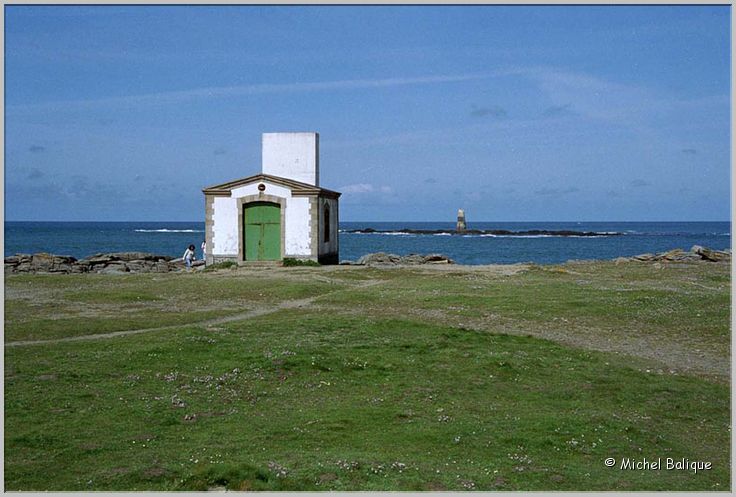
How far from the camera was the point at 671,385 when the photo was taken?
1762 cm

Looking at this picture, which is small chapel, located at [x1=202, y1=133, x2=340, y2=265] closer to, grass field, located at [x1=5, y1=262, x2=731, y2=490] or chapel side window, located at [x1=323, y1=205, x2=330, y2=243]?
chapel side window, located at [x1=323, y1=205, x2=330, y2=243]

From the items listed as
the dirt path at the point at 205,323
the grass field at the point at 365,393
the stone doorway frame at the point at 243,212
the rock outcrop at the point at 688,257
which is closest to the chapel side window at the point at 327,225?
the stone doorway frame at the point at 243,212

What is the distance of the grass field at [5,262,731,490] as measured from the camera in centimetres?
1209

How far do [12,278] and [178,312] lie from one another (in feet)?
52.6

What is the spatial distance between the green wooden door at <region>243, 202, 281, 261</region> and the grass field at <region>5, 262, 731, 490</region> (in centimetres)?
1559

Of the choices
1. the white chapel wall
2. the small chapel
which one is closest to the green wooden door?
the small chapel

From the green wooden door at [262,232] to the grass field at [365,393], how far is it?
15585mm

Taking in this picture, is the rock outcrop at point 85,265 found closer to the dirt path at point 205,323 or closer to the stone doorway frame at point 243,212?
the stone doorway frame at point 243,212

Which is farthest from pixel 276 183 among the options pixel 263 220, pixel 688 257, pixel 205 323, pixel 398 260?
pixel 688 257

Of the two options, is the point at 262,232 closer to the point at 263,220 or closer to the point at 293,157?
the point at 263,220

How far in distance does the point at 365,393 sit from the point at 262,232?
30.0 m

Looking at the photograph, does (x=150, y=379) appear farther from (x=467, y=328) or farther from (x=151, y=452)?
(x=467, y=328)

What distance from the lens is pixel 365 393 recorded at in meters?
16.4

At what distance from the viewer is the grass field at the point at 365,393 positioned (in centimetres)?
1209
